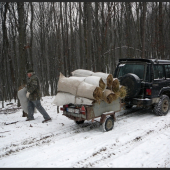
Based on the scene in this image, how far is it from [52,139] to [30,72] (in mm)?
3153

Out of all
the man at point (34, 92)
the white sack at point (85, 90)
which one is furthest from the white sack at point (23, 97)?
the white sack at point (85, 90)

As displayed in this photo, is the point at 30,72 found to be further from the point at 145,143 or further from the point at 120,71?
the point at 145,143

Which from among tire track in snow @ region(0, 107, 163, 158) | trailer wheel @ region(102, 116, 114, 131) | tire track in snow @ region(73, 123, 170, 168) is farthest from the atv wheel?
tire track in snow @ region(0, 107, 163, 158)

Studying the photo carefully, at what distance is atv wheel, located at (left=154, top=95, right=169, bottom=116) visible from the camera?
743 centimetres

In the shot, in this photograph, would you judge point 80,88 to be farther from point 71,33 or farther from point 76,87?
point 71,33

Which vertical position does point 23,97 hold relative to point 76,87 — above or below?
below

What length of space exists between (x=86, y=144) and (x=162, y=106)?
172 inches

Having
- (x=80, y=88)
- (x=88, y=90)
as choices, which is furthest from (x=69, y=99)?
(x=88, y=90)

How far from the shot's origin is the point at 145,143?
4898mm

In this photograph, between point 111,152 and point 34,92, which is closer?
point 111,152

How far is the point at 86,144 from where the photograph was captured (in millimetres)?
4922

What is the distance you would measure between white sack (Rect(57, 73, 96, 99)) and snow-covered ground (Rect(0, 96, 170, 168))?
1376mm

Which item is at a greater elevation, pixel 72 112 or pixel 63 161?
pixel 72 112

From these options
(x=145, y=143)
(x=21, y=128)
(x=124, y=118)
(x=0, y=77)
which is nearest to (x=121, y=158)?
(x=145, y=143)
